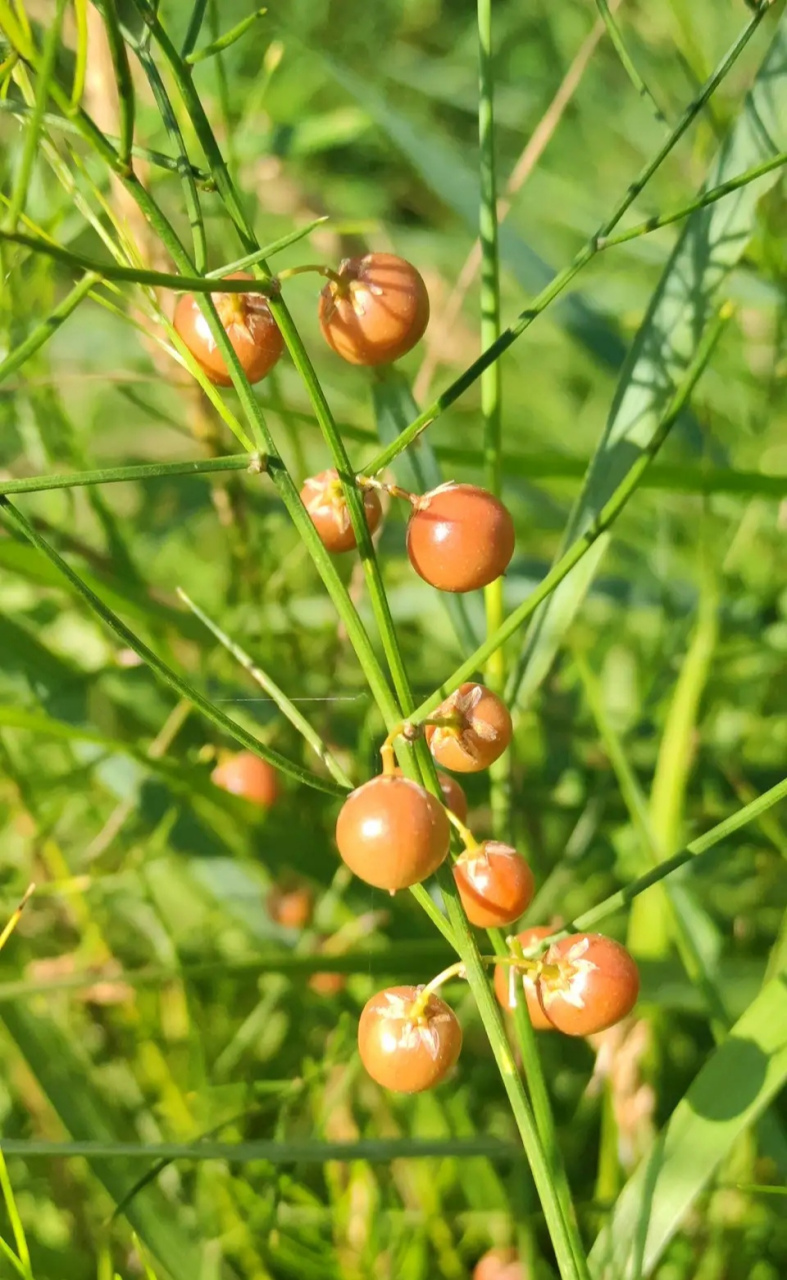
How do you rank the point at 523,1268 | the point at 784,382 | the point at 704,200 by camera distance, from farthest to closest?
the point at 784,382 < the point at 523,1268 < the point at 704,200

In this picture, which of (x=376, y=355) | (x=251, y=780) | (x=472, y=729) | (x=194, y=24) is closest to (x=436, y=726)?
(x=472, y=729)

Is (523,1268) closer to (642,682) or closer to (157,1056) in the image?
(157,1056)

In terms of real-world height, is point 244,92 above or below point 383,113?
above

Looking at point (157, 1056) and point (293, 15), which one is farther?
point (293, 15)

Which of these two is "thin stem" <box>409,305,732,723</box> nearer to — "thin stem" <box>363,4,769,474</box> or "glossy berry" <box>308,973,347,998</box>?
"thin stem" <box>363,4,769,474</box>

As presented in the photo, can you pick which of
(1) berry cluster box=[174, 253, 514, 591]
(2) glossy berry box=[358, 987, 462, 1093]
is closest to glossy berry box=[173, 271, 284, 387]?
(1) berry cluster box=[174, 253, 514, 591]

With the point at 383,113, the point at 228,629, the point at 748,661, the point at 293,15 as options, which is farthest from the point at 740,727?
the point at 293,15

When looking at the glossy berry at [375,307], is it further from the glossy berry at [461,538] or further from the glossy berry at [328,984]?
the glossy berry at [328,984]
